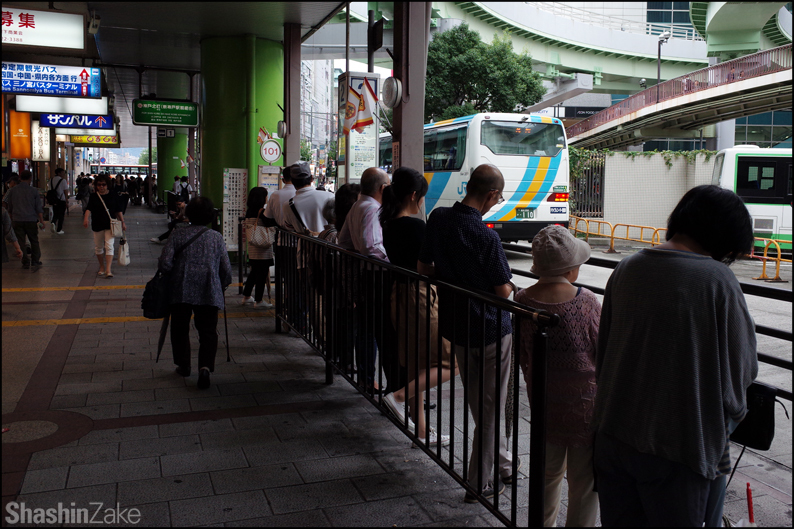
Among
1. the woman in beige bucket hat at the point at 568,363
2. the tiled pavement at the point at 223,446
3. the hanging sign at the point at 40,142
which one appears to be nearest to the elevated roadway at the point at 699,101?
the tiled pavement at the point at 223,446

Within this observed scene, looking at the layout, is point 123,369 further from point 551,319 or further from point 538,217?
point 538,217

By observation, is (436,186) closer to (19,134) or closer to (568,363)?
(19,134)

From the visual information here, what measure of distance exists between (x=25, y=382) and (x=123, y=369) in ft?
2.47

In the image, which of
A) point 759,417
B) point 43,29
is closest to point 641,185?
point 43,29

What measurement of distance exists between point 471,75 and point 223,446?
92.7 ft

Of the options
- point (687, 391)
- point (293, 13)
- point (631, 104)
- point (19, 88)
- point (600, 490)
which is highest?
point (631, 104)

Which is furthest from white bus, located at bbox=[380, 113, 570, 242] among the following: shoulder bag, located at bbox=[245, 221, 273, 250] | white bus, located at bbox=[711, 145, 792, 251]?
shoulder bag, located at bbox=[245, 221, 273, 250]

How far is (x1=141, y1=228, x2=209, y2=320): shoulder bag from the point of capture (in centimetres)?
545

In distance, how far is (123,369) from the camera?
19.8 ft

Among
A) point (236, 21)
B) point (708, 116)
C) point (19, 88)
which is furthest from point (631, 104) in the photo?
point (19, 88)

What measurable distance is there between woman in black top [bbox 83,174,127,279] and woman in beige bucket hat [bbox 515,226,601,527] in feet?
31.9

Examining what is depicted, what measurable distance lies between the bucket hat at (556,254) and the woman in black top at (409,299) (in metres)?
1.11

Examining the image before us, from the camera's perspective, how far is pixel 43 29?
842 centimetres

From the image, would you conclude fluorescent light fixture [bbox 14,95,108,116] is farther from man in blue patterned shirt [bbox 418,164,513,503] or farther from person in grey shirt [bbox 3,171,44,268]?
man in blue patterned shirt [bbox 418,164,513,503]
